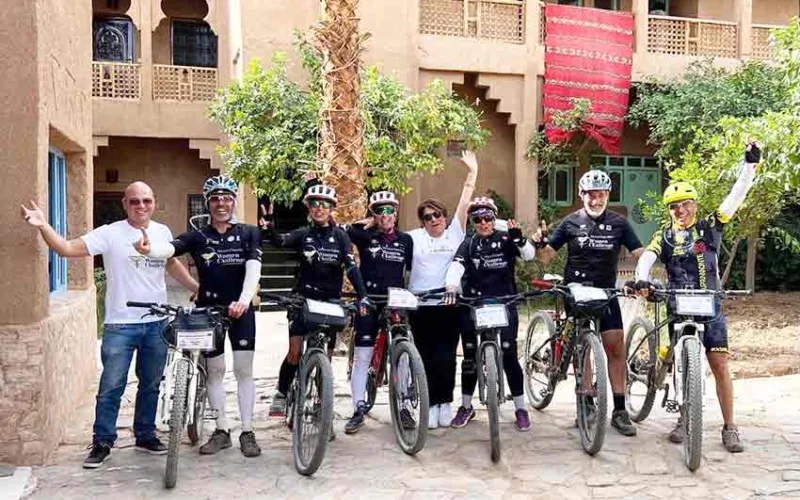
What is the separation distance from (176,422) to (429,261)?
2286 millimetres

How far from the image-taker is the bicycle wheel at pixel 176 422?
4.95 m

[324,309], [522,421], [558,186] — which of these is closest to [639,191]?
[558,186]

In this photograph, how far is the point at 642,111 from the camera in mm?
17609

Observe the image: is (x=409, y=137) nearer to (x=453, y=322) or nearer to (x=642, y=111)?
(x=642, y=111)

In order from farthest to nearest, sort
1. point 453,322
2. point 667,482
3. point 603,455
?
point 453,322 → point 603,455 → point 667,482

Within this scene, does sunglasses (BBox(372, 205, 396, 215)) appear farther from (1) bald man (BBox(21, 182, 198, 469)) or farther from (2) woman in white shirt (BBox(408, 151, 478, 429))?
(1) bald man (BBox(21, 182, 198, 469))

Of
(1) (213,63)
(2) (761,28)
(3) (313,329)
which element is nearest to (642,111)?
(2) (761,28)

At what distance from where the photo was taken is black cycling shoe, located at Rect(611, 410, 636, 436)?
619 centimetres

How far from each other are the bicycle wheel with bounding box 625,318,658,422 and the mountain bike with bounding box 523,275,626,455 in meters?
0.51

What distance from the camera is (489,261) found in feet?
20.2

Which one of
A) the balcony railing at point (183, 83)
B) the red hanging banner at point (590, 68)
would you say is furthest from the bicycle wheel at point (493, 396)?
the balcony railing at point (183, 83)

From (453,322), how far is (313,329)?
126cm

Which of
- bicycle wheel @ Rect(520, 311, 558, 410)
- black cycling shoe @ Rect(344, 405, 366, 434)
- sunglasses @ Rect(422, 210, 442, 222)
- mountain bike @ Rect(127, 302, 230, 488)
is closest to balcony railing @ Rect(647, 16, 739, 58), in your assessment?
bicycle wheel @ Rect(520, 311, 558, 410)

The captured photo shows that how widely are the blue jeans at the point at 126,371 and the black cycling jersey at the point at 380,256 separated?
1.54m
